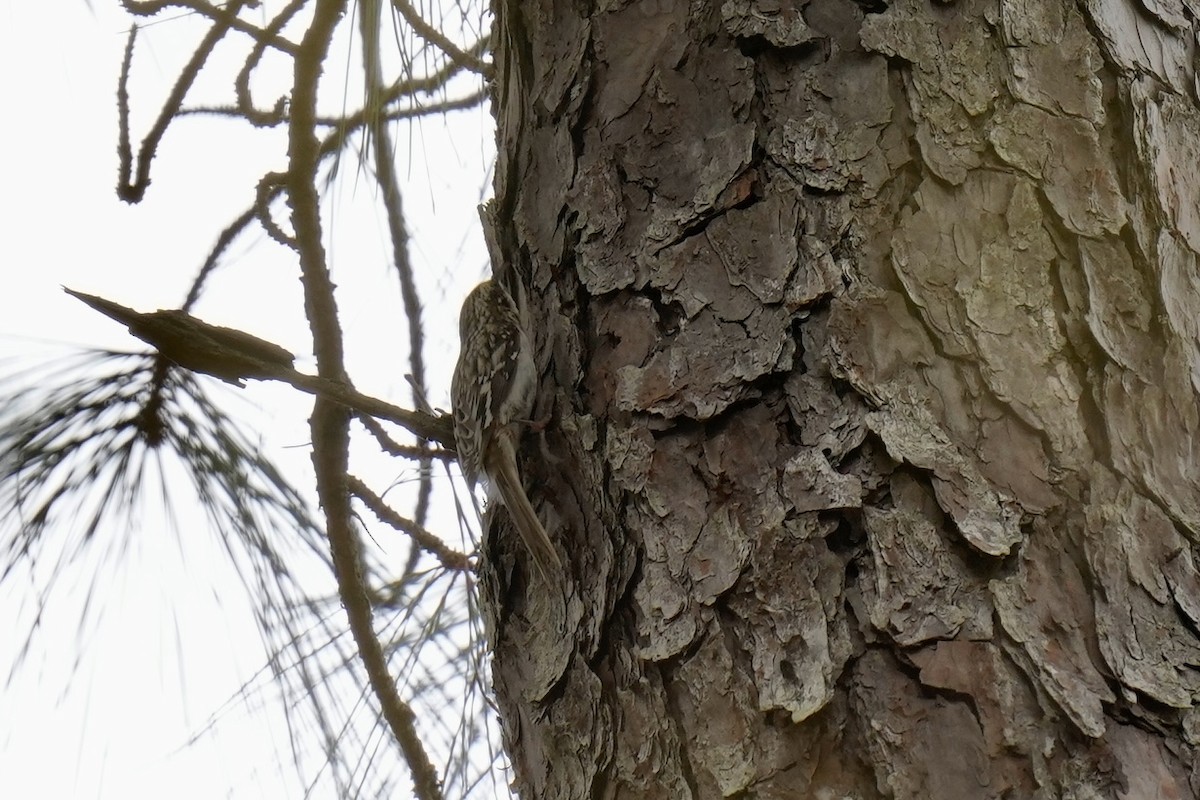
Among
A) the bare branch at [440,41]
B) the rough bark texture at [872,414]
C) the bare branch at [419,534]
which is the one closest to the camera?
the rough bark texture at [872,414]

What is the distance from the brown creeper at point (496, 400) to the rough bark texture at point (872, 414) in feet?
0.11

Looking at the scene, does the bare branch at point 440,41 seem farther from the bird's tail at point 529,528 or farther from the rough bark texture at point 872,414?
the bird's tail at point 529,528

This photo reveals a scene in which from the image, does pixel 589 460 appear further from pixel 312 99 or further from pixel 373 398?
pixel 312 99

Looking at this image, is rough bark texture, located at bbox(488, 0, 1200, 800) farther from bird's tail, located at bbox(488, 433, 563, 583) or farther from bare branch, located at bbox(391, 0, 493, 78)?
bare branch, located at bbox(391, 0, 493, 78)

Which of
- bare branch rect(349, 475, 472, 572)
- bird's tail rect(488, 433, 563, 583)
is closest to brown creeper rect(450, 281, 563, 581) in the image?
bird's tail rect(488, 433, 563, 583)

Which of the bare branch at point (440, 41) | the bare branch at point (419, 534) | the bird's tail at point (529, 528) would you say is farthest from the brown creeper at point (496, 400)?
the bare branch at point (440, 41)

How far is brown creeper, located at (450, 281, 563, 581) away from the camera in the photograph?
3.50ft

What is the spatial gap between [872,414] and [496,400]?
3.25ft

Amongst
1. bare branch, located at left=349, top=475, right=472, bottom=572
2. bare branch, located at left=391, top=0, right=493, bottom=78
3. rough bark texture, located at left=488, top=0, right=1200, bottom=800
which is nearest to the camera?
rough bark texture, located at left=488, top=0, right=1200, bottom=800

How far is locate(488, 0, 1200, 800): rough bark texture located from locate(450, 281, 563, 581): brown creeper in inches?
1.3

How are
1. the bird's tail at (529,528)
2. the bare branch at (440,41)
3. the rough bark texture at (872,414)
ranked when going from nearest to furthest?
the rough bark texture at (872,414), the bird's tail at (529,528), the bare branch at (440,41)

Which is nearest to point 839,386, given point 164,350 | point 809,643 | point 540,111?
point 809,643

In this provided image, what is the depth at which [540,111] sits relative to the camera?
1137 mm

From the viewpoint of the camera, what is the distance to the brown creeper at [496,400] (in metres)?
1.07
